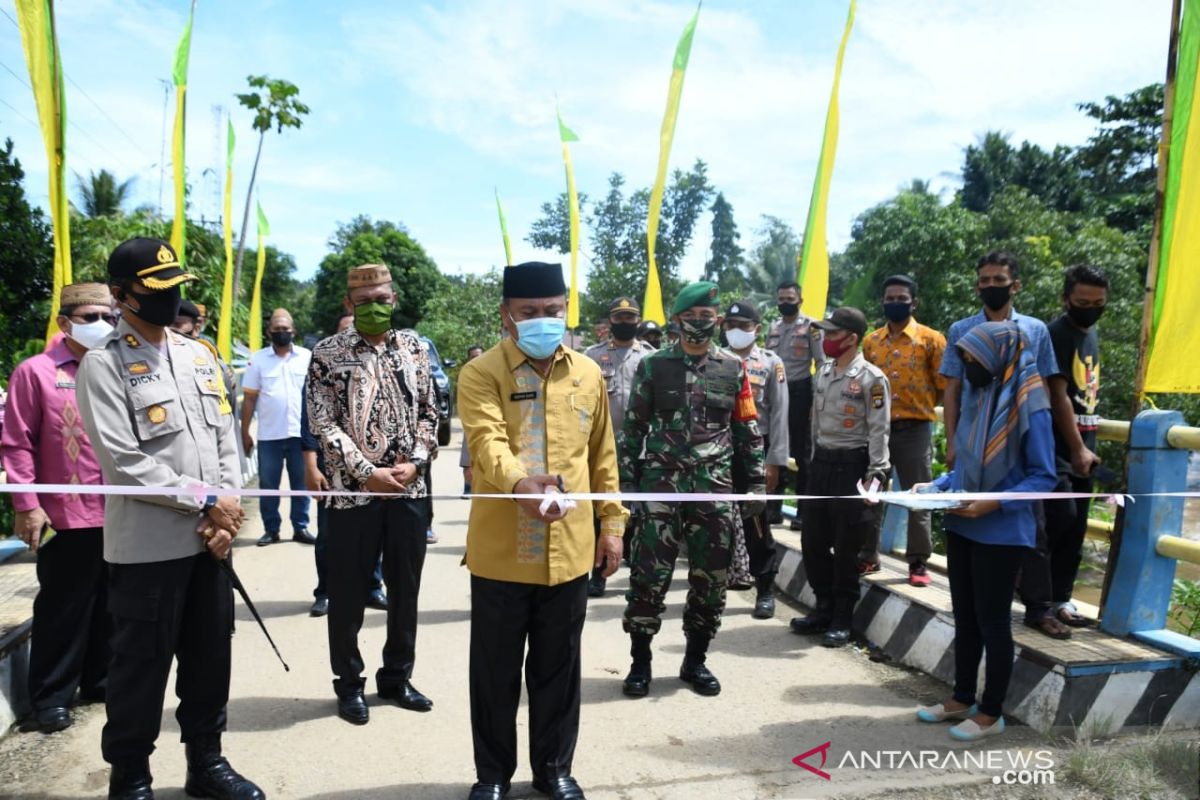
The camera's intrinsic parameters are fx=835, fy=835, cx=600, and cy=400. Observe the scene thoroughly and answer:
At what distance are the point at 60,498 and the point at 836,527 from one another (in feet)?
13.5

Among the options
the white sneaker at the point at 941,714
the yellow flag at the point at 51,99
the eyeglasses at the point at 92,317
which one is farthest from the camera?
the yellow flag at the point at 51,99

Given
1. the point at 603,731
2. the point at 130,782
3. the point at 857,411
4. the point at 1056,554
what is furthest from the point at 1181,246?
the point at 130,782

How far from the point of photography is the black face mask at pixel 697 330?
4324mm

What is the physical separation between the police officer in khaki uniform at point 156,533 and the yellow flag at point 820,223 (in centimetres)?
552

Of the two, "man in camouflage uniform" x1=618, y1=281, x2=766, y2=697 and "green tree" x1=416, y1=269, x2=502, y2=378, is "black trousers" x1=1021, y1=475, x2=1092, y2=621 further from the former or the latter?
"green tree" x1=416, y1=269, x2=502, y2=378

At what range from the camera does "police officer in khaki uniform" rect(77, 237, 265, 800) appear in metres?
2.91

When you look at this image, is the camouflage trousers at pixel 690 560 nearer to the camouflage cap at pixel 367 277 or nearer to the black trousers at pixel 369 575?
the black trousers at pixel 369 575

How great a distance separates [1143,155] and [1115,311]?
16598 mm

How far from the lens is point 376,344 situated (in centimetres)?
411

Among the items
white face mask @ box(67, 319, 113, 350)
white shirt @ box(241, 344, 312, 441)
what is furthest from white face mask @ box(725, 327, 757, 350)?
white shirt @ box(241, 344, 312, 441)

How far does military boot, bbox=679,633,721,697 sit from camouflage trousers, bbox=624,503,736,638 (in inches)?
2.1

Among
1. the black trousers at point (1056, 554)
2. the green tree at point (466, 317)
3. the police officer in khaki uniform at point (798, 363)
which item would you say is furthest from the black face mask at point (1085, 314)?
the green tree at point (466, 317)

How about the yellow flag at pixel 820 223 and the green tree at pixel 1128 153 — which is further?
the green tree at pixel 1128 153

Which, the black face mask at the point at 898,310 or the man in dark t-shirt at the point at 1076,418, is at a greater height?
the black face mask at the point at 898,310
